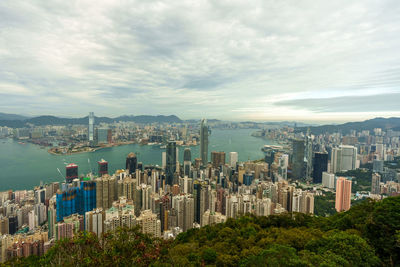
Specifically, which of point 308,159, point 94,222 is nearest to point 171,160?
point 94,222

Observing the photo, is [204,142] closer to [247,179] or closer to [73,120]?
[247,179]

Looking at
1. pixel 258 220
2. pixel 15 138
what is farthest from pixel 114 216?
pixel 15 138

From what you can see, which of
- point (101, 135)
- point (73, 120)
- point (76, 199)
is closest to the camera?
point (76, 199)

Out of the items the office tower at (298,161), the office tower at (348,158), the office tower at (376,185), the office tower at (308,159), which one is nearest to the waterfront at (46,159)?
the office tower at (298,161)

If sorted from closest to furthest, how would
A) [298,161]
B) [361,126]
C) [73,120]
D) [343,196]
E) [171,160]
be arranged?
[343,196], [171,160], [298,161], [361,126], [73,120]

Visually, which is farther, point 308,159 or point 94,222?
point 308,159

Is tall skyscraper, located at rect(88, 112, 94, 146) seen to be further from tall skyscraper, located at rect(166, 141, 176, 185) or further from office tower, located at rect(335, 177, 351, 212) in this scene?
office tower, located at rect(335, 177, 351, 212)

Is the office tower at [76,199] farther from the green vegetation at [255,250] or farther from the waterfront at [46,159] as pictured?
the green vegetation at [255,250]
